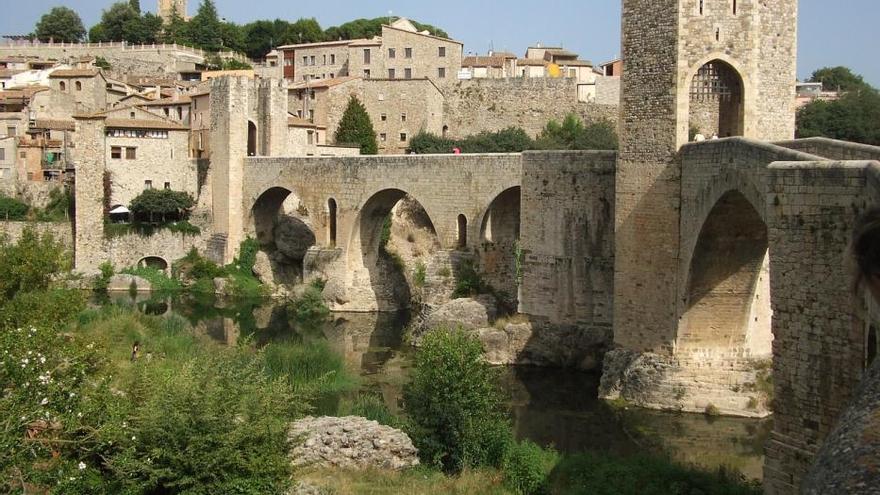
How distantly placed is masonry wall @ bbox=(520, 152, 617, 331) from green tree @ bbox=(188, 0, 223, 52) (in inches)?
2297

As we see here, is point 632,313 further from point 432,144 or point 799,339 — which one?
point 432,144

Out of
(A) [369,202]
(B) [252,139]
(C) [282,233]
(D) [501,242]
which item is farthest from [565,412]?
(B) [252,139]

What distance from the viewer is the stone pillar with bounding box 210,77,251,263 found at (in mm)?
37594

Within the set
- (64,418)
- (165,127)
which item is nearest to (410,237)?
(165,127)

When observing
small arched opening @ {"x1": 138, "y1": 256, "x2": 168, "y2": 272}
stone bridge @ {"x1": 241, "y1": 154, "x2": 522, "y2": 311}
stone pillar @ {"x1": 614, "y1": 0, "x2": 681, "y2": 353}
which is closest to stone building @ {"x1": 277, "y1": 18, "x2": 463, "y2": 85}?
stone bridge @ {"x1": 241, "y1": 154, "x2": 522, "y2": 311}

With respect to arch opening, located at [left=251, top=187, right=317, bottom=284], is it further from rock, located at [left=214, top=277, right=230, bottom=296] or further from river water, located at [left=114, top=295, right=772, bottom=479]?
river water, located at [left=114, top=295, right=772, bottom=479]

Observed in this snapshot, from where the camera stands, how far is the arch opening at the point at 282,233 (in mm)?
37125

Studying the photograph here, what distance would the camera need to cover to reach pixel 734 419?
1884 centimetres

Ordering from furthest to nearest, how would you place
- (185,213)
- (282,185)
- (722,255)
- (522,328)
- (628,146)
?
1. (185,213)
2. (282,185)
3. (522,328)
4. (628,146)
5. (722,255)

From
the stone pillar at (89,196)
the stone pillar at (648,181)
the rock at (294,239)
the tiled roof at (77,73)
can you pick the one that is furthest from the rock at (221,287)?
the stone pillar at (648,181)

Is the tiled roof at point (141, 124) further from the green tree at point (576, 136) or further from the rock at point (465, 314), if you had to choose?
the rock at point (465, 314)

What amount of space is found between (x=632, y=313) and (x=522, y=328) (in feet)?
14.6

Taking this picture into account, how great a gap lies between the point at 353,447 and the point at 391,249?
66.6 feet

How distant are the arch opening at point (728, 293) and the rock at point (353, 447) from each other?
21.0 feet
